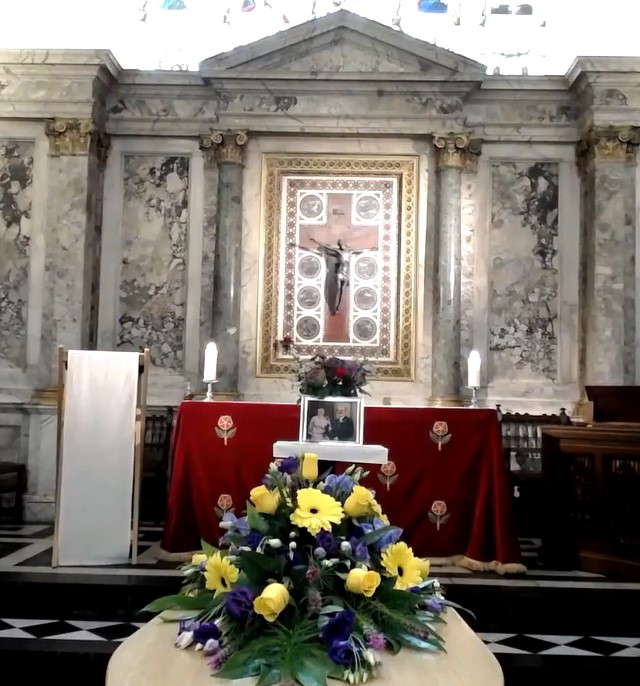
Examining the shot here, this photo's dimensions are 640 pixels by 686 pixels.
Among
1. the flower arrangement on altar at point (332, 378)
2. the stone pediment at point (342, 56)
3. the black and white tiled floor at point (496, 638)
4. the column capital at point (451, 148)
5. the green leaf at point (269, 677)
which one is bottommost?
the black and white tiled floor at point (496, 638)

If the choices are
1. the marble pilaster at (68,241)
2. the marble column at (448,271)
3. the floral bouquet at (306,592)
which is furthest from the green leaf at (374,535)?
the marble pilaster at (68,241)

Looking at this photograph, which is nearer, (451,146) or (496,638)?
(496,638)

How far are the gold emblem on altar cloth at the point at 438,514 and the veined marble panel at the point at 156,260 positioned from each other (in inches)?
156

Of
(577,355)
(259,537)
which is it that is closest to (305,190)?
(577,355)

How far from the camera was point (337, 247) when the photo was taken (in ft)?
28.6

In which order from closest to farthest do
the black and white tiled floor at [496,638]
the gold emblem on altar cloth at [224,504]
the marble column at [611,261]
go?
the black and white tiled floor at [496,638] < the gold emblem on altar cloth at [224,504] < the marble column at [611,261]

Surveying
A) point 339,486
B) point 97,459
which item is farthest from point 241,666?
point 97,459

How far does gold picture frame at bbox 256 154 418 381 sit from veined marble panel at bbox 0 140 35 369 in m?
2.48

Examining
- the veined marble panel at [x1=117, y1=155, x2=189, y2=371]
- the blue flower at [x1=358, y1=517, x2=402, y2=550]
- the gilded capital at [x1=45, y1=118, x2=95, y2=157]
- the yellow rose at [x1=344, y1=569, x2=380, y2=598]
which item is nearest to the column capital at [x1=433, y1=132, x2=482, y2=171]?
the veined marble panel at [x1=117, y1=155, x2=189, y2=371]

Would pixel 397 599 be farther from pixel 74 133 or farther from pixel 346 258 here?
pixel 74 133

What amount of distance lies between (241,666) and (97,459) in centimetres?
394

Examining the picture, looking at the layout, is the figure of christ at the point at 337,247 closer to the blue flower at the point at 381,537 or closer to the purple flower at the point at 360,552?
the blue flower at the point at 381,537

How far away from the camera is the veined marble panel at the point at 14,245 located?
853cm

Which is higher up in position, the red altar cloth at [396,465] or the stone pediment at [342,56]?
the stone pediment at [342,56]
